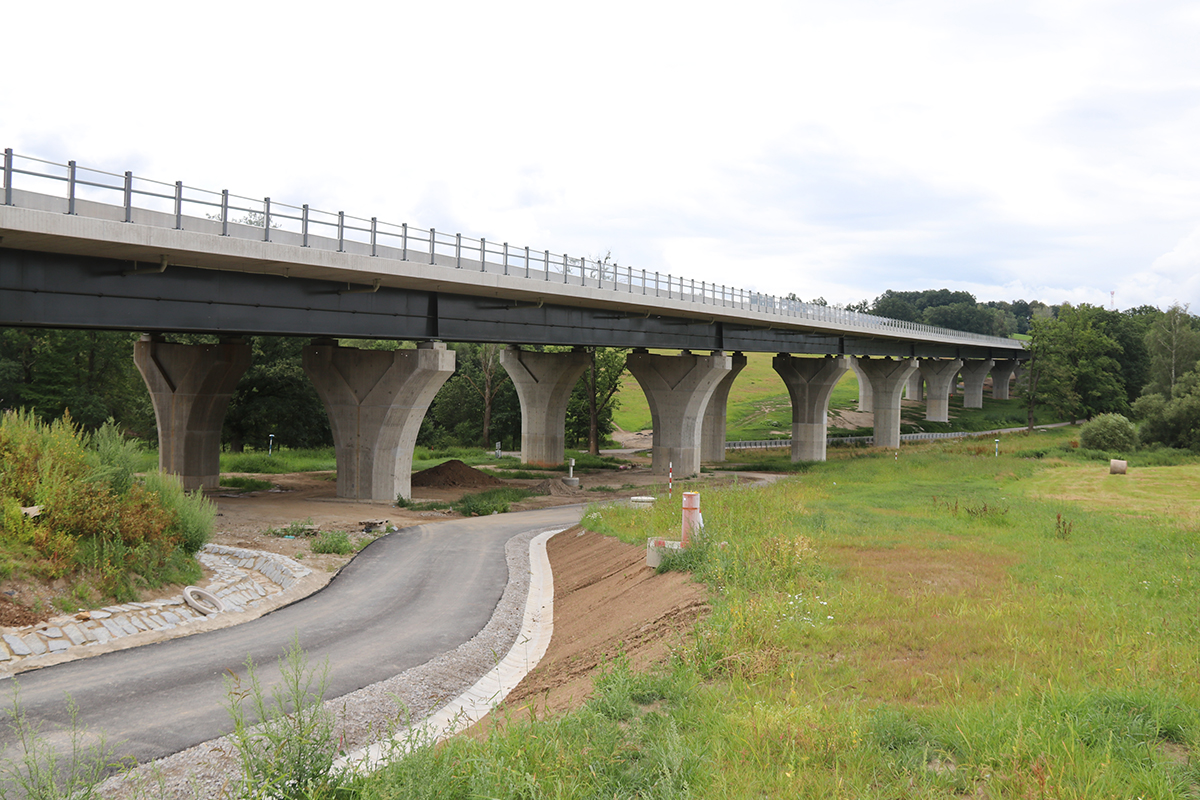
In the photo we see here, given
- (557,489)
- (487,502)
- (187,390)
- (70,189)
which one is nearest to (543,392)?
(557,489)

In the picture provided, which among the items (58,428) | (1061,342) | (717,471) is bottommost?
(717,471)

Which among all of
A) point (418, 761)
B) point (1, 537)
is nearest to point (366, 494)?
point (1, 537)

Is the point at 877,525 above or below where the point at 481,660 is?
above

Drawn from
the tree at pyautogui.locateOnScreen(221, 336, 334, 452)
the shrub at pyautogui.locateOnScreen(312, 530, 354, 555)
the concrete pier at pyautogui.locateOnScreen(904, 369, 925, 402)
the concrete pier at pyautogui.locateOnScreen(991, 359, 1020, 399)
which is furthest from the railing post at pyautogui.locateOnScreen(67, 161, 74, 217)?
the concrete pier at pyautogui.locateOnScreen(991, 359, 1020, 399)

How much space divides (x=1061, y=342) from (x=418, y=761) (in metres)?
→ 94.4

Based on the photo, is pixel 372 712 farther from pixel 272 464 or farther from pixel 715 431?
pixel 715 431

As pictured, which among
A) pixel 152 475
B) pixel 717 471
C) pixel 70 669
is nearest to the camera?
pixel 70 669

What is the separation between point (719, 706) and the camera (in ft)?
22.4

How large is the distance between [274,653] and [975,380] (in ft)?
378

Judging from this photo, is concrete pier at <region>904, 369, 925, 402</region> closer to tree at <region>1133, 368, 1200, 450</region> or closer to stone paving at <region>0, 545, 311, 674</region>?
tree at <region>1133, 368, 1200, 450</region>

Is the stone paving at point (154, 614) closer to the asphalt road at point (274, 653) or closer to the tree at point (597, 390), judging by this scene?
the asphalt road at point (274, 653)

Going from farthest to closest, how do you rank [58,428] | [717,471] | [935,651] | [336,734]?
[717,471] → [58,428] → [336,734] → [935,651]

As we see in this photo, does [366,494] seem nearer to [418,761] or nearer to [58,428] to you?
[58,428]

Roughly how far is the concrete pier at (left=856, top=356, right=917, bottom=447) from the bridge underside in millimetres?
37780
